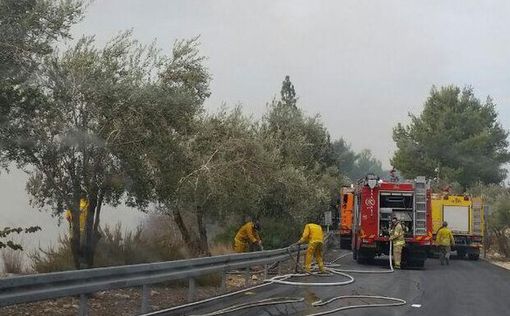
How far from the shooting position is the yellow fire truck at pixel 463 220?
26.7m

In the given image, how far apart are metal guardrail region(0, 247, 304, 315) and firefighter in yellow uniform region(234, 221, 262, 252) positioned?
4.31 meters

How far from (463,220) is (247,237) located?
45.4ft

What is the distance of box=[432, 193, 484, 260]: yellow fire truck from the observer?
26.7 m

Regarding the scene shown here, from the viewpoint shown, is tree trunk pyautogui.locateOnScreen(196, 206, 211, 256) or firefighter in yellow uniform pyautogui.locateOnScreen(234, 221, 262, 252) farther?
tree trunk pyautogui.locateOnScreen(196, 206, 211, 256)

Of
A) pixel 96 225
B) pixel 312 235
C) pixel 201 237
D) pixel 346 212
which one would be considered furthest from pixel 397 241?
pixel 96 225

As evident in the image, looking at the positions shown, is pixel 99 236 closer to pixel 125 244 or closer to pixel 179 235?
pixel 125 244

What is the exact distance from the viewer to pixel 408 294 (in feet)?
40.0

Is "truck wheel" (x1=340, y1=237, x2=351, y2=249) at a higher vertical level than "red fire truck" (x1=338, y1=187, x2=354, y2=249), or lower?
lower

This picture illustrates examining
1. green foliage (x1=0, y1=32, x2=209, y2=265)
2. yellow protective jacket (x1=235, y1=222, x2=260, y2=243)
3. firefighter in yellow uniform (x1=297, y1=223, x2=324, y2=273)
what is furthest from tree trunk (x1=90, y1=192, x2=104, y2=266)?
firefighter in yellow uniform (x1=297, y1=223, x2=324, y2=273)

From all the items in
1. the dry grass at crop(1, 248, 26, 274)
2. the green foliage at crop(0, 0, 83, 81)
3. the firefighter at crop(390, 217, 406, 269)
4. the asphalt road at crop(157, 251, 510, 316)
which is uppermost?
the green foliage at crop(0, 0, 83, 81)

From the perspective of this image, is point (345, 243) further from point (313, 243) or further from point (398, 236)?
point (313, 243)

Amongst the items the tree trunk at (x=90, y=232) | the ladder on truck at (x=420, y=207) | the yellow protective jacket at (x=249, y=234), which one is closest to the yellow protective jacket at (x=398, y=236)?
the ladder on truck at (x=420, y=207)

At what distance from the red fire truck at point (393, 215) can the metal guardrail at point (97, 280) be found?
9.26m

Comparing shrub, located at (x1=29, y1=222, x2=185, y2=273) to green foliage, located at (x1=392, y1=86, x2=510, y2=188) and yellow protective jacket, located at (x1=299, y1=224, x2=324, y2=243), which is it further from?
green foliage, located at (x1=392, y1=86, x2=510, y2=188)
